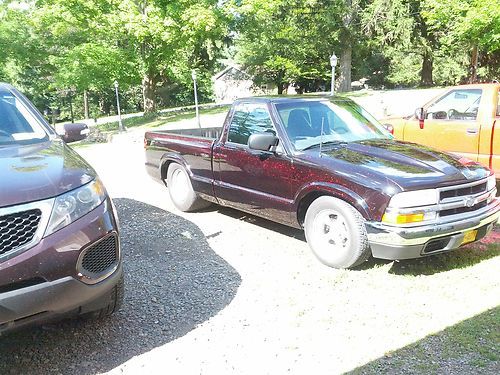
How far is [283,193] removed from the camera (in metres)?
4.84

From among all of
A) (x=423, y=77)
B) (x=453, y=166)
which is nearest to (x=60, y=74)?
(x=453, y=166)

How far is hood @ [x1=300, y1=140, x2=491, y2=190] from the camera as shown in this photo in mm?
3965

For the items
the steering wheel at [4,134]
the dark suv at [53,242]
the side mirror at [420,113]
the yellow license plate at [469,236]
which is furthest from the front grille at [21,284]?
the side mirror at [420,113]

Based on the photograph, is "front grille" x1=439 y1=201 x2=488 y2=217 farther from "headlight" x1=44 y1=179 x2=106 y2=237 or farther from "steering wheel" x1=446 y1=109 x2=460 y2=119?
"steering wheel" x1=446 y1=109 x2=460 y2=119

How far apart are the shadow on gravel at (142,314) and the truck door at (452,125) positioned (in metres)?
4.05

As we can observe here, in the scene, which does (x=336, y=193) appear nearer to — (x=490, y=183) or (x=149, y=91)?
(x=490, y=183)

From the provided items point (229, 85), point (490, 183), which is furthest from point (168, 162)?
point (229, 85)

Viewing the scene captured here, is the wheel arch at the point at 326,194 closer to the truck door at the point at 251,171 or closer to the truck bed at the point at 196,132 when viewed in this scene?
the truck door at the point at 251,171

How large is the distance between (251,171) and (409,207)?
6.34 ft

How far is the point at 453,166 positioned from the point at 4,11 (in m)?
23.8

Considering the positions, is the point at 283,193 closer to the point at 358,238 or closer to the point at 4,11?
the point at 358,238

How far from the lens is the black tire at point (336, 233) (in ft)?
13.6

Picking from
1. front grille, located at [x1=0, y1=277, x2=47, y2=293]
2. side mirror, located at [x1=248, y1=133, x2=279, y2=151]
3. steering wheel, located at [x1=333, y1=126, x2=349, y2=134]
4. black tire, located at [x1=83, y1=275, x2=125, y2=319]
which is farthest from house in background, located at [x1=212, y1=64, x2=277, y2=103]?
front grille, located at [x1=0, y1=277, x2=47, y2=293]

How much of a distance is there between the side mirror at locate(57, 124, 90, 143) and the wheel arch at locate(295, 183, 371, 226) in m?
2.31
